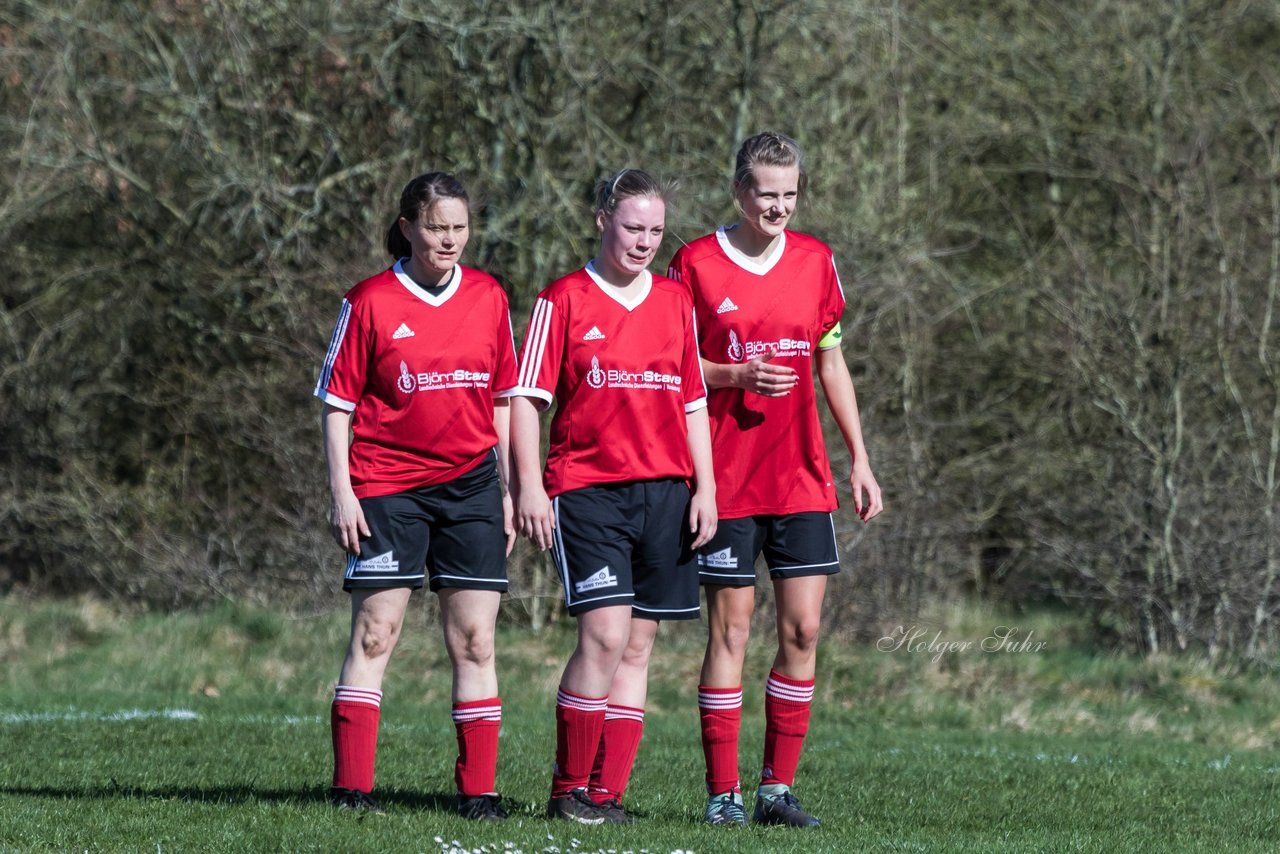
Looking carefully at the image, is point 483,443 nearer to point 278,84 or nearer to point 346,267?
point 346,267

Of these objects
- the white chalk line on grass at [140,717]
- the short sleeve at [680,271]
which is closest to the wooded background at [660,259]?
the white chalk line on grass at [140,717]

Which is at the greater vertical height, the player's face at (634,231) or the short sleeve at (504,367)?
the player's face at (634,231)

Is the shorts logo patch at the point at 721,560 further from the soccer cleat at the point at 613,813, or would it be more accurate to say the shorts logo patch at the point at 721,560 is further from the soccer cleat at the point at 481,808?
the soccer cleat at the point at 481,808

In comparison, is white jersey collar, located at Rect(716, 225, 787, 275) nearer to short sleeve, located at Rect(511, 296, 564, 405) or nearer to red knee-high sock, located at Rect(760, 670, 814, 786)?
short sleeve, located at Rect(511, 296, 564, 405)

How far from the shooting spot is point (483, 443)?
5301mm

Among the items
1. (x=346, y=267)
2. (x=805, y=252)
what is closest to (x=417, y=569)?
(x=805, y=252)

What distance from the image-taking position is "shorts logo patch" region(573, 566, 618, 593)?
5176 millimetres

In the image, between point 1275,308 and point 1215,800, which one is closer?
point 1215,800

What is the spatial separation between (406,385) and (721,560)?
1209 mm

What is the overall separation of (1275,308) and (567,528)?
30.5 feet

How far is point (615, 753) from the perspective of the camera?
5379 millimetres

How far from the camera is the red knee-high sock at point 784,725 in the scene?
561 cm

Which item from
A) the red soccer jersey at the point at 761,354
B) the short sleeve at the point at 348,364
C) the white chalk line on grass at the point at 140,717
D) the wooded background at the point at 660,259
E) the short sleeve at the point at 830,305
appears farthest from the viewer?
the wooded background at the point at 660,259

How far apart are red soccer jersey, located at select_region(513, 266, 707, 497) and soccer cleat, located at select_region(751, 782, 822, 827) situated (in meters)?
1.17
